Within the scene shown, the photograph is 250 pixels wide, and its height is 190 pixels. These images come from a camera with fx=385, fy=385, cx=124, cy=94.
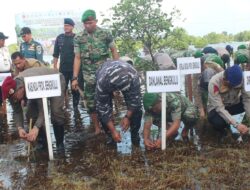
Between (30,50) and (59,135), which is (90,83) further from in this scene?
(30,50)

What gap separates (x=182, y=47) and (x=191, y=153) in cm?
656

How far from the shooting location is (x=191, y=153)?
489 centimetres

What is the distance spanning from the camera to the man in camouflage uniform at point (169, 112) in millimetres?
4961

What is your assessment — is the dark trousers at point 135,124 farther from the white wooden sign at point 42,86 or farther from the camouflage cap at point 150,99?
the white wooden sign at point 42,86

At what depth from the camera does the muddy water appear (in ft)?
13.1

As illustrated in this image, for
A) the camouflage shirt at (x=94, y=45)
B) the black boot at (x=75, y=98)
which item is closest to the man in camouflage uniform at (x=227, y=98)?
the camouflage shirt at (x=94, y=45)

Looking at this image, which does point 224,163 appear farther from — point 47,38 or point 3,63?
point 47,38

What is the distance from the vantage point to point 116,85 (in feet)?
15.6

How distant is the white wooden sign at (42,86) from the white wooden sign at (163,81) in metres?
1.16

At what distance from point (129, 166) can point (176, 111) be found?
1032 mm

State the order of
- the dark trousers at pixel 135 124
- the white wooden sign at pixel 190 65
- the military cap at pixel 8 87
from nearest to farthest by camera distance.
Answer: the military cap at pixel 8 87 < the dark trousers at pixel 135 124 < the white wooden sign at pixel 190 65

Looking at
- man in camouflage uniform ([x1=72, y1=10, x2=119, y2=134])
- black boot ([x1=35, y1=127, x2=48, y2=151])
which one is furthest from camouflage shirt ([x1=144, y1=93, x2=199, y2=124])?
black boot ([x1=35, y1=127, x2=48, y2=151])

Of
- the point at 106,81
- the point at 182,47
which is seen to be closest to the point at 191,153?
the point at 106,81

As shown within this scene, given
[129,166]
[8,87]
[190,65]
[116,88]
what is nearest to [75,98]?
[190,65]
